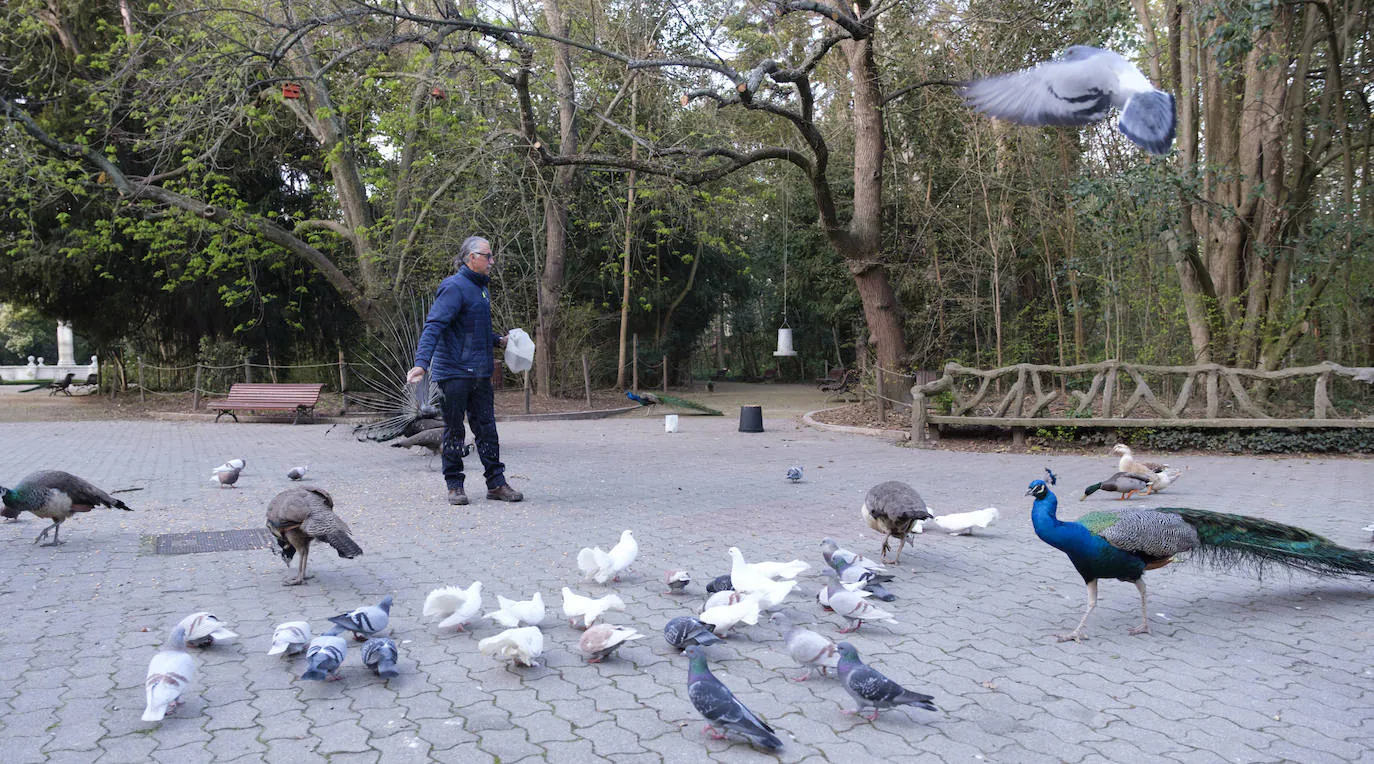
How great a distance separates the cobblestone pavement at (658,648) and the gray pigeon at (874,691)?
0.12 metres

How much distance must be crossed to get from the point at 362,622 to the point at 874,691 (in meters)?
2.24

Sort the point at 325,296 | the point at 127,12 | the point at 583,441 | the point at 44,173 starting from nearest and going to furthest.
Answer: the point at 583,441
the point at 44,173
the point at 127,12
the point at 325,296

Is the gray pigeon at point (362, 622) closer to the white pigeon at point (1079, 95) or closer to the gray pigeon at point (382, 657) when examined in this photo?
the gray pigeon at point (382, 657)

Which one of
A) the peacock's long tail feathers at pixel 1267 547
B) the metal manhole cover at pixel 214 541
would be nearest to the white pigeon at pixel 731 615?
the peacock's long tail feathers at pixel 1267 547

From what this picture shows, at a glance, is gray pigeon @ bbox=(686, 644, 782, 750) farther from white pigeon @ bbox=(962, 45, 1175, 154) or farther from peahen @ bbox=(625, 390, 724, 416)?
peahen @ bbox=(625, 390, 724, 416)

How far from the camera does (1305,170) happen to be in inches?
485

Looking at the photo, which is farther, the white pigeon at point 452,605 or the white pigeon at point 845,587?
the white pigeon at point 845,587

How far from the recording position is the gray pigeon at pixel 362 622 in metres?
3.79

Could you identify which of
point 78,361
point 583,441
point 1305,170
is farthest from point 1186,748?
point 78,361

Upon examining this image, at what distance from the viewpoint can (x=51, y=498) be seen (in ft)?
19.3

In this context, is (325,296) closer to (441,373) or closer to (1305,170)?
(441,373)

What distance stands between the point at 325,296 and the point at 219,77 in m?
11.1

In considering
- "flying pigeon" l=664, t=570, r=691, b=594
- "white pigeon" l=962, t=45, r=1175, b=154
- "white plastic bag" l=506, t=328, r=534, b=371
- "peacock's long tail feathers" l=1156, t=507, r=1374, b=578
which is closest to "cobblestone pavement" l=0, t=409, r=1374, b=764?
"flying pigeon" l=664, t=570, r=691, b=594

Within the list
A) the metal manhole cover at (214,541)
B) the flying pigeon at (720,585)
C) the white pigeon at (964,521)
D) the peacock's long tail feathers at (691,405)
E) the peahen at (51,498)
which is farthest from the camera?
the peacock's long tail feathers at (691,405)
